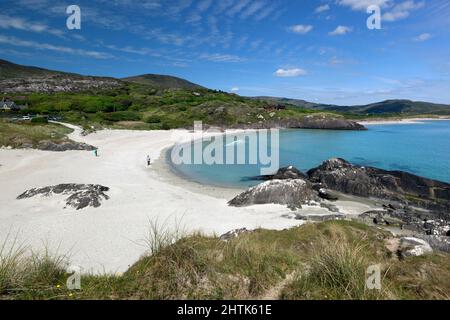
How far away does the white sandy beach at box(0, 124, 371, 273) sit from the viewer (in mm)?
11352

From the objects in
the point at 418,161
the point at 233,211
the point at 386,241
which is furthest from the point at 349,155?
the point at 386,241

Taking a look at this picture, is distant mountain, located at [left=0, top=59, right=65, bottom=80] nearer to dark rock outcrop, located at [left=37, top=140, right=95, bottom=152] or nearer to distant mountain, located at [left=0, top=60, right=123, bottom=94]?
distant mountain, located at [left=0, top=60, right=123, bottom=94]

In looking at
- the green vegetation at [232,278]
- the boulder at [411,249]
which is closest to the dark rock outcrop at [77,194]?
the green vegetation at [232,278]

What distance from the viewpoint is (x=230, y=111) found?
86312 millimetres

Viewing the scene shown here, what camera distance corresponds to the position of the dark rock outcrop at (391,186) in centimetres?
2006

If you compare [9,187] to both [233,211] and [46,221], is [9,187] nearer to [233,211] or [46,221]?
[46,221]

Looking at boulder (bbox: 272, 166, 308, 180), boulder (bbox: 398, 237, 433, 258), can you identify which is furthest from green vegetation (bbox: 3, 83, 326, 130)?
boulder (bbox: 398, 237, 433, 258)

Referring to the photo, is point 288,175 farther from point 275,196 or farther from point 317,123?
point 317,123

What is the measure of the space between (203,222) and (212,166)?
17.2m

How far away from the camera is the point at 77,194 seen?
54.0 ft

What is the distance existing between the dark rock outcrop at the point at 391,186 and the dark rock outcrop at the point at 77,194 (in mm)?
16073

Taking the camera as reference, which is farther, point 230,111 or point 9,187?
point 230,111

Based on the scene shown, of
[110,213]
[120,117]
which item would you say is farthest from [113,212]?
[120,117]

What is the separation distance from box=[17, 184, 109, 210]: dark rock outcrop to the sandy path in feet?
1.68
